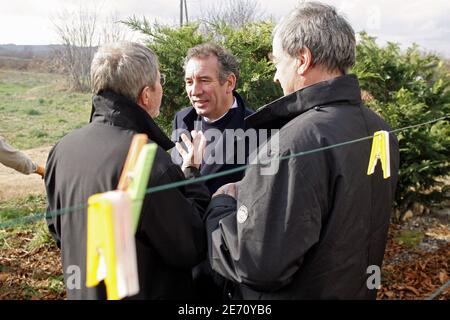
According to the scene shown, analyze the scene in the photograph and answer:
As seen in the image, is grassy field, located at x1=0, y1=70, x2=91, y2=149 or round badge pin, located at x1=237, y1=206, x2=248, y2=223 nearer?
round badge pin, located at x1=237, y1=206, x2=248, y2=223

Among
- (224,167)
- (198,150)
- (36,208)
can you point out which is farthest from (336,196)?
(36,208)

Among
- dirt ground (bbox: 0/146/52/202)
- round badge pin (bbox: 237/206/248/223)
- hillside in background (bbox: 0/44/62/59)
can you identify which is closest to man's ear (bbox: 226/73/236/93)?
round badge pin (bbox: 237/206/248/223)

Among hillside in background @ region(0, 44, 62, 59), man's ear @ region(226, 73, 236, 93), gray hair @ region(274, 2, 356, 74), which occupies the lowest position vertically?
man's ear @ region(226, 73, 236, 93)

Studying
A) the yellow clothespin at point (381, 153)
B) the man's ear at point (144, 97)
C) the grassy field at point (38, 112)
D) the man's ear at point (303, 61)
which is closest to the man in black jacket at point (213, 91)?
the man's ear at point (144, 97)

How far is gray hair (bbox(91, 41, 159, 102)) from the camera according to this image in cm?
199

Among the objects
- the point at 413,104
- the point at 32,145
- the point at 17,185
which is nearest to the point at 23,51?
the point at 32,145

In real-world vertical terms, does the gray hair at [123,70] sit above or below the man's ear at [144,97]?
above

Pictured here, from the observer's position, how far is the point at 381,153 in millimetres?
1867

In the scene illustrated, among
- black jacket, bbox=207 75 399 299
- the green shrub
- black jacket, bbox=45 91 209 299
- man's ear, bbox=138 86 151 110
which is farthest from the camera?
the green shrub

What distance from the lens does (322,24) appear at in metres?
1.87

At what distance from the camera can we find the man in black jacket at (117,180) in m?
1.82

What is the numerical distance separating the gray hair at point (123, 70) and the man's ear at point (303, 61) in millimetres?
675

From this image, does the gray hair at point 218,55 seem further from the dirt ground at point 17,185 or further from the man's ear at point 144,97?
the dirt ground at point 17,185

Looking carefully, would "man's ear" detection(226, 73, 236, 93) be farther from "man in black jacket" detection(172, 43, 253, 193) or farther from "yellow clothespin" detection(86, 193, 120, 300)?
"yellow clothespin" detection(86, 193, 120, 300)
